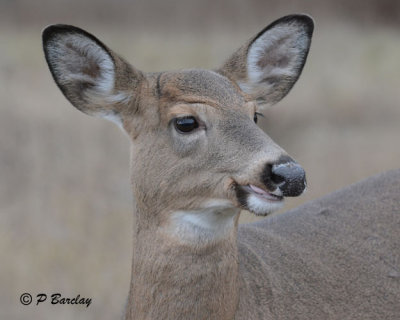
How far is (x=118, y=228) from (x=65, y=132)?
3.70 meters

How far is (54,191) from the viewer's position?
437 inches

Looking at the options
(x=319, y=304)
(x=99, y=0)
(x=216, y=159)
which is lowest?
(x=99, y=0)

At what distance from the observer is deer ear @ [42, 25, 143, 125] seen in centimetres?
477

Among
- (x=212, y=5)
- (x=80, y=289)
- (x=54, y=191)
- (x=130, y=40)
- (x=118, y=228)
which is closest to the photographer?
(x=80, y=289)

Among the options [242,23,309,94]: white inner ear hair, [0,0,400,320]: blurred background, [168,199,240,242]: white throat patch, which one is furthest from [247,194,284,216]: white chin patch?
[0,0,400,320]: blurred background

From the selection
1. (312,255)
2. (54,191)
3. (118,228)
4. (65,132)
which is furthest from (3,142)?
(312,255)

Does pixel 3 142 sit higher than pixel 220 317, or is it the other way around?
pixel 220 317

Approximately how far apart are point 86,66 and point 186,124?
821 mm

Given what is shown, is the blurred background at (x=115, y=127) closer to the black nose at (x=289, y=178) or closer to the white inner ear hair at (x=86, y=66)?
the white inner ear hair at (x=86, y=66)

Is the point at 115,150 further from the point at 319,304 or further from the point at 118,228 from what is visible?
the point at 319,304

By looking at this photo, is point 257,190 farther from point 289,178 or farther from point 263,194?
point 289,178

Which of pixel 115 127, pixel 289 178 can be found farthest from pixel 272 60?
pixel 115 127

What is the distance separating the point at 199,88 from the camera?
4602mm

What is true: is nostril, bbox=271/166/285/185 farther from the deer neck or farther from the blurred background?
the blurred background
